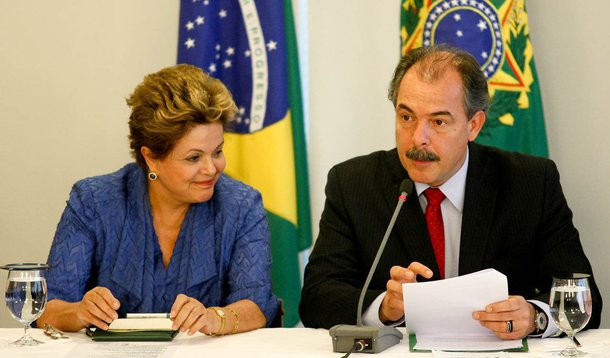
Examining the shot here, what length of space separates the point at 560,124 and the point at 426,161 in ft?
5.39

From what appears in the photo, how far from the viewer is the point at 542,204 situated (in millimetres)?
3010

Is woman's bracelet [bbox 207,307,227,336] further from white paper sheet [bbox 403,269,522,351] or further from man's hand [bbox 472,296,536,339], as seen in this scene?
man's hand [bbox 472,296,536,339]

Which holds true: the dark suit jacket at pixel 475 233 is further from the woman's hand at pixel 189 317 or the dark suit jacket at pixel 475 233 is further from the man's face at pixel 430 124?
the woman's hand at pixel 189 317

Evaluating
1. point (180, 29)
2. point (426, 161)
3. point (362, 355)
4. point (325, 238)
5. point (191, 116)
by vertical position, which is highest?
point (180, 29)

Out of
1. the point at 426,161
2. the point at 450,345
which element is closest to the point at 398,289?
the point at 450,345

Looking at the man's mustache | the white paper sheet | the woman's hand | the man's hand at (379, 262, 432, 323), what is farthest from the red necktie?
the woman's hand

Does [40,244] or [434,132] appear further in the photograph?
[40,244]

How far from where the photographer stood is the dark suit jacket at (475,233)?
9.62ft

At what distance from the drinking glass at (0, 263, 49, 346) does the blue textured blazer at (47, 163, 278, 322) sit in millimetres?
537

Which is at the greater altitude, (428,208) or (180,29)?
(180,29)

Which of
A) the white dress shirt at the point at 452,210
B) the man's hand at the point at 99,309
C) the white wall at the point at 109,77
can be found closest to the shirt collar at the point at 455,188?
the white dress shirt at the point at 452,210

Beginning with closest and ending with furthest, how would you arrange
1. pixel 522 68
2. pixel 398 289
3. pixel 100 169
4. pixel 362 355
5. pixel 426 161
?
pixel 362 355, pixel 398 289, pixel 426 161, pixel 522 68, pixel 100 169

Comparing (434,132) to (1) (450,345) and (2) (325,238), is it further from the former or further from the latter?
(1) (450,345)

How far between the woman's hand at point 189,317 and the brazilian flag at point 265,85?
1.63m
